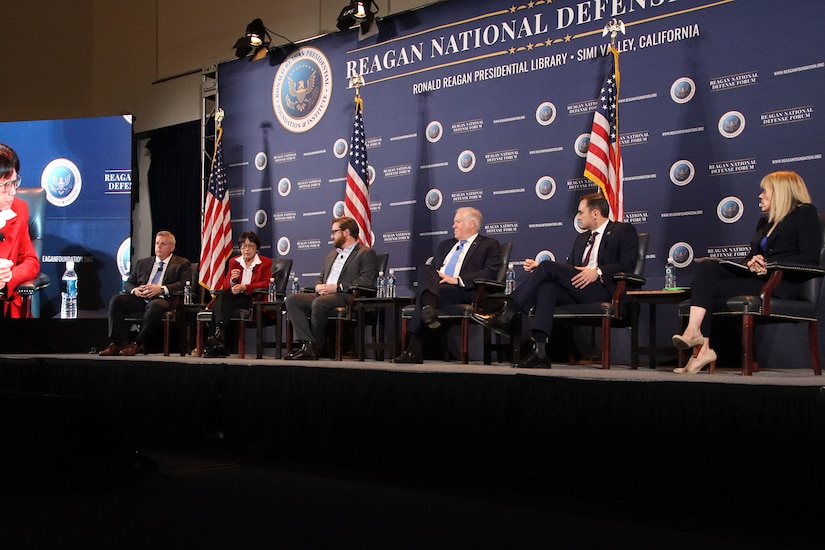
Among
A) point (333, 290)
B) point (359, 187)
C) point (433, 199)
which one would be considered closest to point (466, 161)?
point (433, 199)

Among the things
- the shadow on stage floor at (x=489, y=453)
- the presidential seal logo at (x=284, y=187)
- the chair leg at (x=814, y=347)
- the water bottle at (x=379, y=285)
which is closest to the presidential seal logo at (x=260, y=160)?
the presidential seal logo at (x=284, y=187)

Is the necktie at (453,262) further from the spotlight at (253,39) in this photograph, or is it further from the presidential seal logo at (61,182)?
the presidential seal logo at (61,182)

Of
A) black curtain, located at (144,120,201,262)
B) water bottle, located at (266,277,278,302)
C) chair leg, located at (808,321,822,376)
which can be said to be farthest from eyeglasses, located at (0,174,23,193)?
chair leg, located at (808,321,822,376)

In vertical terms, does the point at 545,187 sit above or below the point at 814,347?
above

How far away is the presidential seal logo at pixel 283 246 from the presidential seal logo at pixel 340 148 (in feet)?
2.87

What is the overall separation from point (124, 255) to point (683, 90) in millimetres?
5187

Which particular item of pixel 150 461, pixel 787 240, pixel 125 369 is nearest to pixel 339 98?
pixel 125 369

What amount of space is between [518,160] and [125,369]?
3043 millimetres

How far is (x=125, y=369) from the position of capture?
13.8ft

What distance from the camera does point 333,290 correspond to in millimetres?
5555

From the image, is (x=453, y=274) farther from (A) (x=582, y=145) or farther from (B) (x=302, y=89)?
Result: (B) (x=302, y=89)

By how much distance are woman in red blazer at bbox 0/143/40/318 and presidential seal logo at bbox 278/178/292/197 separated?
2308mm

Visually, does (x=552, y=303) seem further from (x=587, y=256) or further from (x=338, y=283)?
(x=338, y=283)

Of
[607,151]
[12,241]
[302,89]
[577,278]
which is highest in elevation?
[302,89]
